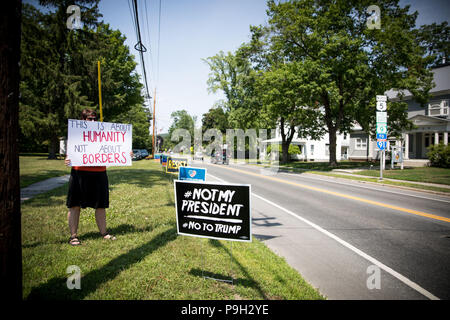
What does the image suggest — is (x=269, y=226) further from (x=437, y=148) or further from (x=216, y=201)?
(x=437, y=148)

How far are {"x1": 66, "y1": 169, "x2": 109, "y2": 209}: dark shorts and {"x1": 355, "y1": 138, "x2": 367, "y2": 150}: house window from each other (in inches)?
1643

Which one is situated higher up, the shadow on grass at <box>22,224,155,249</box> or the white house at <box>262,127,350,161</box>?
the white house at <box>262,127,350,161</box>

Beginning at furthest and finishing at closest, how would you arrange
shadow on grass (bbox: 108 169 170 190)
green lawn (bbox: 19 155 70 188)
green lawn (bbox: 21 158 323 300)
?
green lawn (bbox: 19 155 70 188) < shadow on grass (bbox: 108 169 170 190) < green lawn (bbox: 21 158 323 300)

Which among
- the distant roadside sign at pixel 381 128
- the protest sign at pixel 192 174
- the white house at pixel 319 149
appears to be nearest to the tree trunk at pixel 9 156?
the protest sign at pixel 192 174

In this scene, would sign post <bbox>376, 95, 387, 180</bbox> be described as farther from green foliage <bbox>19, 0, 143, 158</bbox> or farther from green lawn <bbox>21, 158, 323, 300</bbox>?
green foliage <bbox>19, 0, 143, 158</bbox>

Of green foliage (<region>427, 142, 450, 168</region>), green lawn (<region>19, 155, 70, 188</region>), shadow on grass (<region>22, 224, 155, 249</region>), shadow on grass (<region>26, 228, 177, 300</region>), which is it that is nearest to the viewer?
shadow on grass (<region>26, 228, 177, 300</region>)

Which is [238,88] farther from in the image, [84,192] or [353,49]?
[84,192]

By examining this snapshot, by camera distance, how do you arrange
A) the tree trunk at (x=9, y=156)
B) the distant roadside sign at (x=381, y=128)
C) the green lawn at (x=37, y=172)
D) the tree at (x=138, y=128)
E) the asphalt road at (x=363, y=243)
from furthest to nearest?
the tree at (x=138, y=128) < the distant roadside sign at (x=381, y=128) < the green lawn at (x=37, y=172) < the asphalt road at (x=363, y=243) < the tree trunk at (x=9, y=156)

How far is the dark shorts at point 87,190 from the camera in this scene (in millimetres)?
4000

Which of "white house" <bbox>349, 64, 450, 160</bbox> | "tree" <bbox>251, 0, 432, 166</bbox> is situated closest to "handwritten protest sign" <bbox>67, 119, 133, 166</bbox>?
"tree" <bbox>251, 0, 432, 166</bbox>

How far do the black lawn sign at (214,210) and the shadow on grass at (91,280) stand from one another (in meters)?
0.99

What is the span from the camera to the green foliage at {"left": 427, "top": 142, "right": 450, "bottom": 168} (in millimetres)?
21094

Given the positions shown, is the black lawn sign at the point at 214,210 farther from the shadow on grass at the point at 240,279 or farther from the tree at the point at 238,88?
the tree at the point at 238,88

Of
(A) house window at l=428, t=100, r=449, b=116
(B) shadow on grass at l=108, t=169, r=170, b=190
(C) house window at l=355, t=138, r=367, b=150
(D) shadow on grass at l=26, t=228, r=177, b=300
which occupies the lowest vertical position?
(D) shadow on grass at l=26, t=228, r=177, b=300
